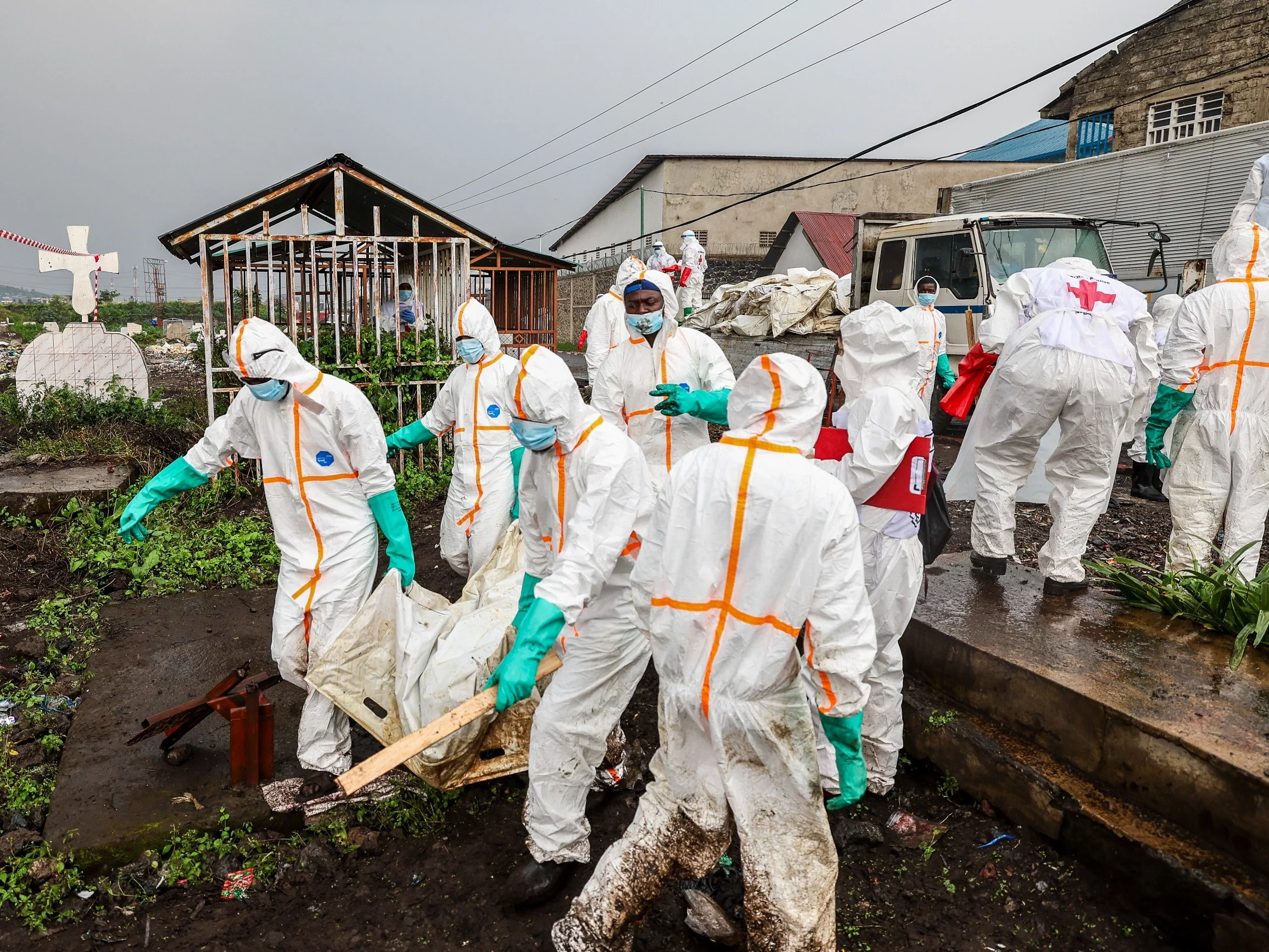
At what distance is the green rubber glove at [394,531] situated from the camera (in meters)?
3.64

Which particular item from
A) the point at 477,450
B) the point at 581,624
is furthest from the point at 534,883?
the point at 477,450

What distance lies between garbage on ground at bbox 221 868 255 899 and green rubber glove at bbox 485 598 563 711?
1273mm

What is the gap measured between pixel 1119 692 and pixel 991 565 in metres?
1.44

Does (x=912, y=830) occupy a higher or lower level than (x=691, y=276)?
lower

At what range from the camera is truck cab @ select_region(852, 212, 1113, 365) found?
9.34m

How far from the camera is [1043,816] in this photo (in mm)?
2980

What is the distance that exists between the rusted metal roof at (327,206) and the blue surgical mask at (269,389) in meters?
4.75

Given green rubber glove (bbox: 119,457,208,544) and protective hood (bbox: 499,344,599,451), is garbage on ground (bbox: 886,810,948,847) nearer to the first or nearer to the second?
protective hood (bbox: 499,344,599,451)

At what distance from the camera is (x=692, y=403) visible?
433cm

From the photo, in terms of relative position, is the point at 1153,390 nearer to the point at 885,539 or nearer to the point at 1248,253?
the point at 1248,253

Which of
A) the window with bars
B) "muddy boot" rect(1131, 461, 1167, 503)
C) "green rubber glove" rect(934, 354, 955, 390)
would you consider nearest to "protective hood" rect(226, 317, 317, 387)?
"muddy boot" rect(1131, 461, 1167, 503)

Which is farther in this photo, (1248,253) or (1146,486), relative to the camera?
(1146,486)

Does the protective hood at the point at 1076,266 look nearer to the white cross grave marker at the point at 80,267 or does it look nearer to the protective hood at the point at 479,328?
the protective hood at the point at 479,328

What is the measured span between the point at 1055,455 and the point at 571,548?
9.20ft
